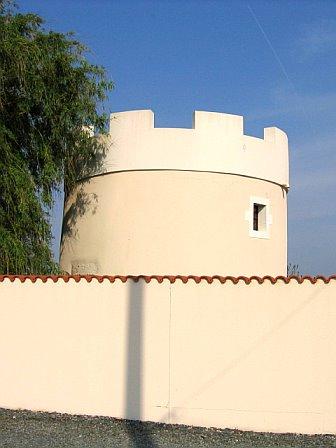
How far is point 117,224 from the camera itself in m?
13.9

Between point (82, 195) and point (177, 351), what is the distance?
6.37 m

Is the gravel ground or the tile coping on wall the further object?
the tile coping on wall

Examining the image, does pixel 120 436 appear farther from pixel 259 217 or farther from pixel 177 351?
pixel 259 217

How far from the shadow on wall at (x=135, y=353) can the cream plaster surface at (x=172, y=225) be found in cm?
410

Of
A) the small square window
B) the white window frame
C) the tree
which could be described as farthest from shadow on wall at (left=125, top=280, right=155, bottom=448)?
the small square window

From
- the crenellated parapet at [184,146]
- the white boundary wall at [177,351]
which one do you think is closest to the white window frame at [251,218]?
the crenellated parapet at [184,146]

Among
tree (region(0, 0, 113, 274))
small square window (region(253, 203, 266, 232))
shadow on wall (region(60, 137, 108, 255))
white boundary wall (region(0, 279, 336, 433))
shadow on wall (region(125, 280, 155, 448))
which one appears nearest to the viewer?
white boundary wall (region(0, 279, 336, 433))

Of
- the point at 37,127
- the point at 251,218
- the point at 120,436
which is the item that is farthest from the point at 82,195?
the point at 120,436

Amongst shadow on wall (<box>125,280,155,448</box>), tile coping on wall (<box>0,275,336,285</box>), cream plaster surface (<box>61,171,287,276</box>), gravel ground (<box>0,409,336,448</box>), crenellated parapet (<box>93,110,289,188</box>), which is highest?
crenellated parapet (<box>93,110,289,188</box>)

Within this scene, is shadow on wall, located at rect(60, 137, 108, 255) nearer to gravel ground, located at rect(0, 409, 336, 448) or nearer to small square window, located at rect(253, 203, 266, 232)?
small square window, located at rect(253, 203, 266, 232)

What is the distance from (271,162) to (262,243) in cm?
192

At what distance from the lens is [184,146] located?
45.4 feet

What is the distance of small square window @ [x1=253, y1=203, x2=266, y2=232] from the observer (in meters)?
14.5

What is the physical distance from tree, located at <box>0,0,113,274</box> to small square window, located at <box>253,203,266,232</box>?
3811 millimetres
